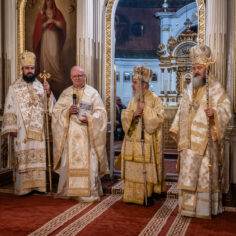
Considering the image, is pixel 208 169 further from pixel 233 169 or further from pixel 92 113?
pixel 92 113

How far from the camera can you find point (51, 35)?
284 inches

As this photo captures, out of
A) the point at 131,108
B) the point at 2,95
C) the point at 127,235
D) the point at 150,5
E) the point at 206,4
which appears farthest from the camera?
the point at 150,5

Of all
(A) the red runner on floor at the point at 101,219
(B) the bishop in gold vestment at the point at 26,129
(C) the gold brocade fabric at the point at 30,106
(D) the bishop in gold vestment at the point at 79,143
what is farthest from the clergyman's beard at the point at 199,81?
(C) the gold brocade fabric at the point at 30,106

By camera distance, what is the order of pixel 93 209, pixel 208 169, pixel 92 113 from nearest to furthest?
pixel 208 169, pixel 93 209, pixel 92 113

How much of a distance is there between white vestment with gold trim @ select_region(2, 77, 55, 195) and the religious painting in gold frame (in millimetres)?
1060

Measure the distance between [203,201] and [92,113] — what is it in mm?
2278

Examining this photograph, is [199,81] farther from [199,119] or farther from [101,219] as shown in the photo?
[101,219]

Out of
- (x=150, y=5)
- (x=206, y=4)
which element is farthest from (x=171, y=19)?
(x=206, y=4)

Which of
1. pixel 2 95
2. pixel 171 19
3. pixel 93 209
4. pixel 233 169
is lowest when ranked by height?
pixel 93 209

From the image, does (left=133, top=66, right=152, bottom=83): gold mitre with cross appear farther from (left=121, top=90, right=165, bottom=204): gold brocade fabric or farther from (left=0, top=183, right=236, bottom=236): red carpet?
(left=0, top=183, right=236, bottom=236): red carpet

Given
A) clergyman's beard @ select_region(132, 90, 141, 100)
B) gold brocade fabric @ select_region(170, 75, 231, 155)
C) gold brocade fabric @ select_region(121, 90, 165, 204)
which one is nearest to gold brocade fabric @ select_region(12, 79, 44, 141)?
gold brocade fabric @ select_region(121, 90, 165, 204)

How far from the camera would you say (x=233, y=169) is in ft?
19.2

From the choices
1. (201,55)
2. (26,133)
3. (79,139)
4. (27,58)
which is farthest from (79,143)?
(201,55)

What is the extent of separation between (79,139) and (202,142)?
198 centimetres
